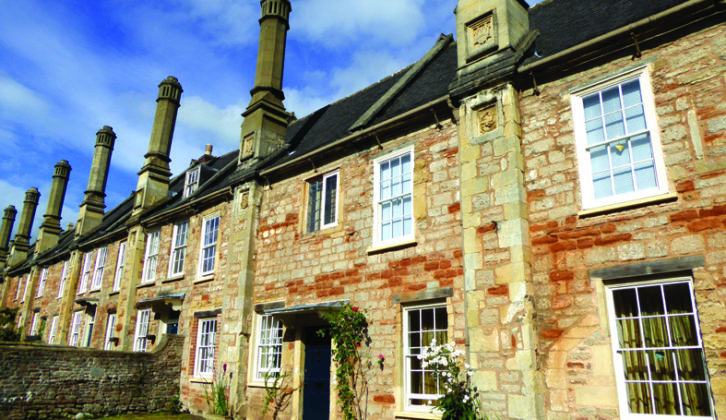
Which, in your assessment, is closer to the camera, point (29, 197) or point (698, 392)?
point (698, 392)

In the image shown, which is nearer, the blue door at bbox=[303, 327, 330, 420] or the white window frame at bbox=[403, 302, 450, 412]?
the white window frame at bbox=[403, 302, 450, 412]

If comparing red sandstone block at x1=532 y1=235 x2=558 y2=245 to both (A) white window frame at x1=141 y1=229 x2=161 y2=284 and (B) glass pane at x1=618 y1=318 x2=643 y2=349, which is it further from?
(A) white window frame at x1=141 y1=229 x2=161 y2=284

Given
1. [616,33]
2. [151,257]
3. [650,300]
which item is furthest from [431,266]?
[151,257]

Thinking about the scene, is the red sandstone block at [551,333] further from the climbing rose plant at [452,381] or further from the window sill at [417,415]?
the window sill at [417,415]

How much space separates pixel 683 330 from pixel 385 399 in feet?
16.8

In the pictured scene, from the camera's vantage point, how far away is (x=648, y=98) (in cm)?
761

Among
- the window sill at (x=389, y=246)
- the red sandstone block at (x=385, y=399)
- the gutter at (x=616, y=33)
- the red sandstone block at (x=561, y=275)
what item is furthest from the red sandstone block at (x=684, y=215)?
the red sandstone block at (x=385, y=399)

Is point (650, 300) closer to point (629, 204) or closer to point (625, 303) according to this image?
point (625, 303)

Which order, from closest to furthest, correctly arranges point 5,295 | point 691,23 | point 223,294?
point 691,23
point 223,294
point 5,295

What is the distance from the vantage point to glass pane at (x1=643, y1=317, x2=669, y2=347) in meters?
6.82

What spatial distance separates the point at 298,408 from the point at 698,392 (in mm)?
7887

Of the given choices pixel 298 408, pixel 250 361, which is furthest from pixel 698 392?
pixel 250 361

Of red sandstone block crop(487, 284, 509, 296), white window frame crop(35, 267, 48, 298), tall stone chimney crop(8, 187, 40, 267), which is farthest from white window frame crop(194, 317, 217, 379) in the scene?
tall stone chimney crop(8, 187, 40, 267)

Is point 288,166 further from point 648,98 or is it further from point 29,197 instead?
point 29,197
